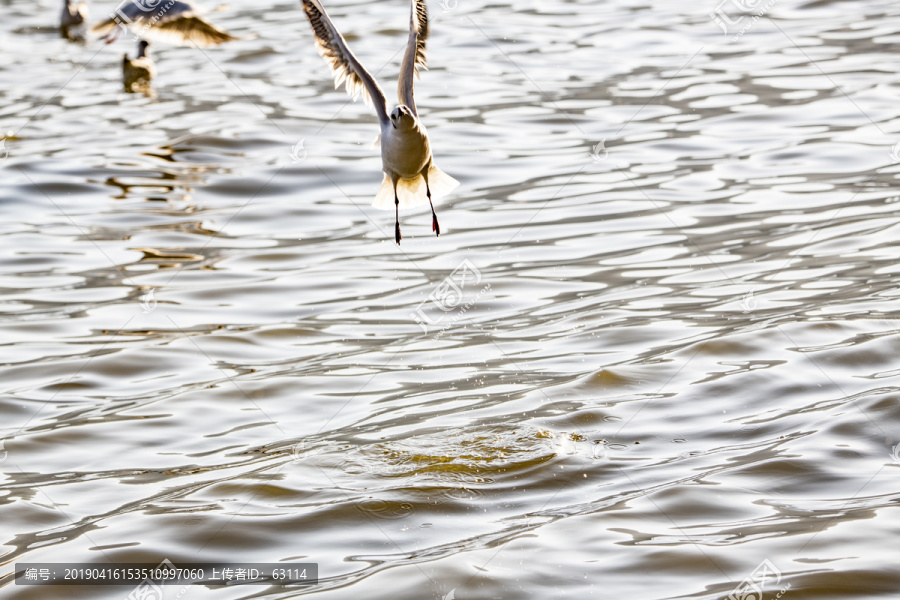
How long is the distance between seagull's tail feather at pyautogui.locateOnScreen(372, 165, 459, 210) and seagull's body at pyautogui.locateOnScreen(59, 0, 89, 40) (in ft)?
41.8

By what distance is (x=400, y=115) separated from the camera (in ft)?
19.7

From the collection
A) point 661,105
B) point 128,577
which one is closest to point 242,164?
point 661,105

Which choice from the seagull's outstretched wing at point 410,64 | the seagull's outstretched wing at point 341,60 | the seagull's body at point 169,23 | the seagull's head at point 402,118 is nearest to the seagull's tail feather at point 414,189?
A: the seagull's outstretched wing at point 341,60

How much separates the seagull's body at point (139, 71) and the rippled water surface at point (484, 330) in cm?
26

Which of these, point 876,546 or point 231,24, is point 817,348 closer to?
point 876,546

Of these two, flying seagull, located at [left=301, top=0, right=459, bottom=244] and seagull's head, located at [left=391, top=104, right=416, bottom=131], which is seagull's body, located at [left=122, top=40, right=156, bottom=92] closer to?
flying seagull, located at [left=301, top=0, right=459, bottom=244]


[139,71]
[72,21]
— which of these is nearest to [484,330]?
[139,71]

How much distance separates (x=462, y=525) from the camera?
5121 millimetres

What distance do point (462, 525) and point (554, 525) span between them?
1.38 ft

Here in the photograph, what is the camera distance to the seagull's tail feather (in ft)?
23.4

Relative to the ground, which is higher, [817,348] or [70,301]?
[817,348]

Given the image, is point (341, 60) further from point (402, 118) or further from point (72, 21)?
point (72, 21)

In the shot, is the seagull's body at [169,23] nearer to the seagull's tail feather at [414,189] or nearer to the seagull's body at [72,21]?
the seagull's tail feather at [414,189]

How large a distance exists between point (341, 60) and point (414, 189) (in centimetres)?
97
